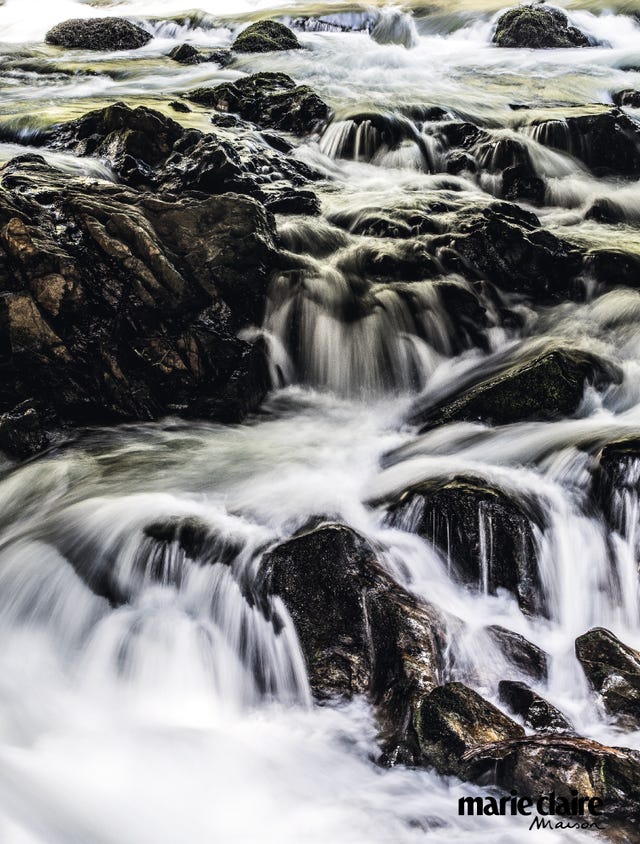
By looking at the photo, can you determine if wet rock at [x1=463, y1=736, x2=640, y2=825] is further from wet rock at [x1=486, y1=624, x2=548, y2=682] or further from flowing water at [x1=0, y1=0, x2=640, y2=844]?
wet rock at [x1=486, y1=624, x2=548, y2=682]

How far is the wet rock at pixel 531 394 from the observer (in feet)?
21.2

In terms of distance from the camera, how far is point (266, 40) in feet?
81.8

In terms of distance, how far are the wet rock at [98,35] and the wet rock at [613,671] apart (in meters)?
29.7

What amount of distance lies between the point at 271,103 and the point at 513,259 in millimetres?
8708

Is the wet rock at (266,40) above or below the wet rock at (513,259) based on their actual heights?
above

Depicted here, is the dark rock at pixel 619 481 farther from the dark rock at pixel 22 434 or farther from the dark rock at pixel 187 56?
the dark rock at pixel 187 56

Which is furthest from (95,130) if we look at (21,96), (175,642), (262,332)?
(175,642)

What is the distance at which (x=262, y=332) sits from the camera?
7742mm

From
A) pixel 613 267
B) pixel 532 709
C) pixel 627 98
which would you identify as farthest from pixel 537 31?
pixel 532 709

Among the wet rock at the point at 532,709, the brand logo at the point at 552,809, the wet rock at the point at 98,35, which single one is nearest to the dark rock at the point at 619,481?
the wet rock at the point at 532,709

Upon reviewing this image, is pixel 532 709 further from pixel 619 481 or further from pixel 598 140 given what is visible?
pixel 598 140

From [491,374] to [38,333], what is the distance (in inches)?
196

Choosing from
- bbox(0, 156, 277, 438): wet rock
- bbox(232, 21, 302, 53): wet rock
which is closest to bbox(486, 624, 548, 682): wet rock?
bbox(0, 156, 277, 438): wet rock

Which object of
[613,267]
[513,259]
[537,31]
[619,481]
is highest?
[537,31]
